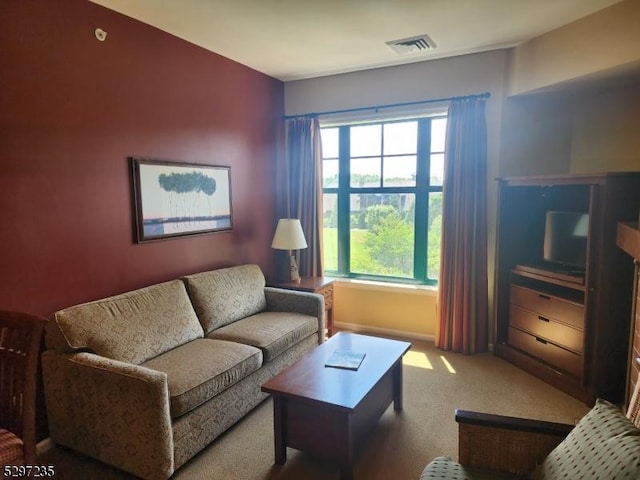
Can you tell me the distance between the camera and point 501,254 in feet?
11.6

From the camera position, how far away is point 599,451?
3.90 ft

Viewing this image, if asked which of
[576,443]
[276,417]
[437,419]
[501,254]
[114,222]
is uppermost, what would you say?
[114,222]

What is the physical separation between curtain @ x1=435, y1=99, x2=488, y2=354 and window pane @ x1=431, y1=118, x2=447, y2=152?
23cm

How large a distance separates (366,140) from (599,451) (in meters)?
3.49

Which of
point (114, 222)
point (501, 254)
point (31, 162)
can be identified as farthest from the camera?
point (501, 254)

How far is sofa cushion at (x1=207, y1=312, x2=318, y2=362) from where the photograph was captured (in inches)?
112

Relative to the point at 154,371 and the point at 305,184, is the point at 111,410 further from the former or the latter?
the point at 305,184

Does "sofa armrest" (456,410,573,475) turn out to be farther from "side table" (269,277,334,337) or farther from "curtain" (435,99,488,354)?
"side table" (269,277,334,337)

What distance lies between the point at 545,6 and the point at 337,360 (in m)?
2.63

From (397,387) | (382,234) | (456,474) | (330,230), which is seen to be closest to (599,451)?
(456,474)

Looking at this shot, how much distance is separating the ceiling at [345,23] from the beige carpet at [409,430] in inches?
105

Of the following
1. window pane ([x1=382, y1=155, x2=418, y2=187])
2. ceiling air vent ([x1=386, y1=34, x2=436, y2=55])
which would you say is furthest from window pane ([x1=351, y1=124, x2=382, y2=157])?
ceiling air vent ([x1=386, y1=34, x2=436, y2=55])

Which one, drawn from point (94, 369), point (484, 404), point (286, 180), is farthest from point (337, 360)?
point (286, 180)

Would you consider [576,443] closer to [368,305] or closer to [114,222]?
[114,222]
